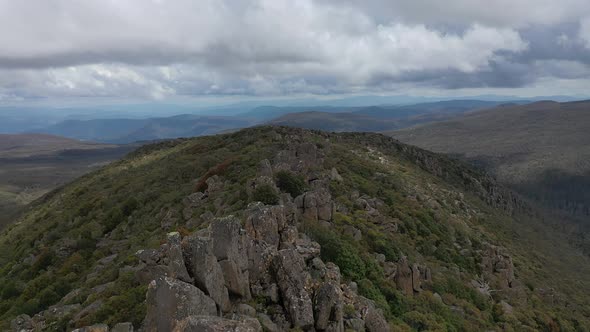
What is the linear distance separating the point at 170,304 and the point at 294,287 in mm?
5578

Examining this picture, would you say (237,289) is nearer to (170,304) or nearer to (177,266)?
(177,266)

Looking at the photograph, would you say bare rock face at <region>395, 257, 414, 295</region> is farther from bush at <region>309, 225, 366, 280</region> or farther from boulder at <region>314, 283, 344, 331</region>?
boulder at <region>314, 283, 344, 331</region>

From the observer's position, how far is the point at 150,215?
39.4m

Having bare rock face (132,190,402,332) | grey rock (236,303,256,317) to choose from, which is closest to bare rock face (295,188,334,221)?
bare rock face (132,190,402,332)

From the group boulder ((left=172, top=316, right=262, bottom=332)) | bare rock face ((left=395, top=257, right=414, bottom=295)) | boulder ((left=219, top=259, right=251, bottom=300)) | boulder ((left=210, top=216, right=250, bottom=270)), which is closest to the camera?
boulder ((left=172, top=316, right=262, bottom=332))

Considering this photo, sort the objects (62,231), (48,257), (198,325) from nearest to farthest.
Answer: (198,325) < (48,257) < (62,231)

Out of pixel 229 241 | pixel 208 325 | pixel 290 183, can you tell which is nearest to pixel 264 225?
pixel 229 241

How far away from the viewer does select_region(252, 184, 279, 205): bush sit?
30.2 m

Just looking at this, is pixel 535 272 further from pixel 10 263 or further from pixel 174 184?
pixel 10 263

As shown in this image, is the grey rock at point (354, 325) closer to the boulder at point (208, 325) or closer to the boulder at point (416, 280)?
the boulder at point (208, 325)

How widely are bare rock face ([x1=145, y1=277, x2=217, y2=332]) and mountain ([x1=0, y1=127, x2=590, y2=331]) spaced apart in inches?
1.6

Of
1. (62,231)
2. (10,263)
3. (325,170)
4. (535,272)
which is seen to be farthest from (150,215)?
(535,272)

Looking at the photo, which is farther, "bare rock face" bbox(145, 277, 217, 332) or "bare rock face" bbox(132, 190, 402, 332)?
"bare rock face" bbox(132, 190, 402, 332)

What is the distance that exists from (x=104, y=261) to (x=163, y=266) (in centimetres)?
1386
